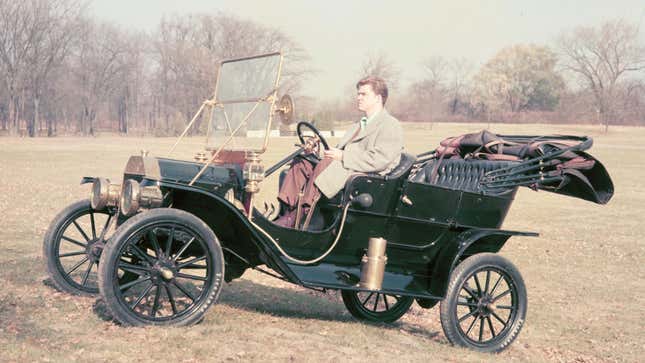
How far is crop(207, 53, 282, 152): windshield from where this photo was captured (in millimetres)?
5922

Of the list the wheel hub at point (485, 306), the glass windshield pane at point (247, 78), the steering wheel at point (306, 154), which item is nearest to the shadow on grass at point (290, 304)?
the wheel hub at point (485, 306)

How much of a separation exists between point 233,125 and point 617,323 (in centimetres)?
516

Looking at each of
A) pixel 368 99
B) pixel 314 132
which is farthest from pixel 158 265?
pixel 368 99

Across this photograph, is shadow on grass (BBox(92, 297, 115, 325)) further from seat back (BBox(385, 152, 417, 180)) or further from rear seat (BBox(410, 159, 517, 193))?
rear seat (BBox(410, 159, 517, 193))

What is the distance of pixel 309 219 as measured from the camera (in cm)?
586

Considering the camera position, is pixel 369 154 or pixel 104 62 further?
pixel 104 62

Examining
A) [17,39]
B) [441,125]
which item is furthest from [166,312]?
[441,125]

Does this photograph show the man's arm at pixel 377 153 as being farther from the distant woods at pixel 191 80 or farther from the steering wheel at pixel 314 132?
the distant woods at pixel 191 80

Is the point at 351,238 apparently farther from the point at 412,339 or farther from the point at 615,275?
the point at 615,275

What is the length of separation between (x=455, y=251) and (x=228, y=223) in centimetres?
197

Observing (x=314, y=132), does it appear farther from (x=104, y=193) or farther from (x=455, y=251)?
(x=104, y=193)

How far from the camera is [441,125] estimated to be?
254 ft

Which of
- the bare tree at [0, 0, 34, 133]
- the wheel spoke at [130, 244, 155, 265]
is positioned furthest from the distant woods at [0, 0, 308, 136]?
the wheel spoke at [130, 244, 155, 265]

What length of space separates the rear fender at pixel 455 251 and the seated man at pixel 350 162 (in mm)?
870
